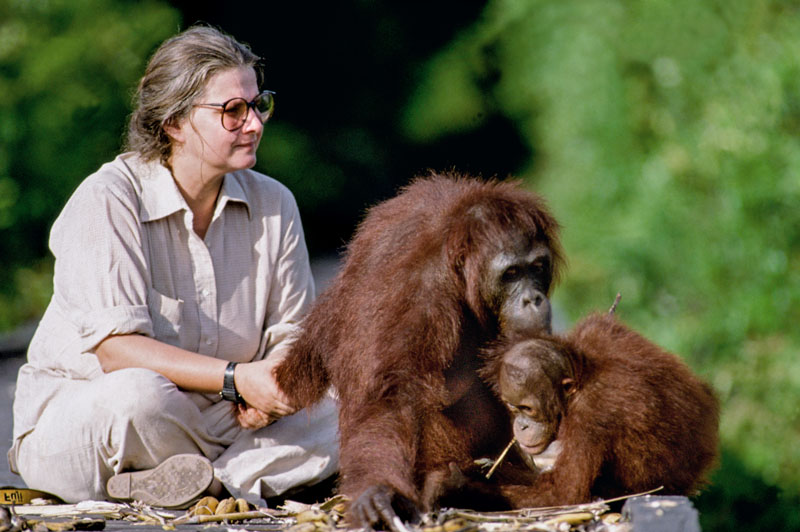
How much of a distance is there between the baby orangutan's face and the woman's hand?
0.91 metres

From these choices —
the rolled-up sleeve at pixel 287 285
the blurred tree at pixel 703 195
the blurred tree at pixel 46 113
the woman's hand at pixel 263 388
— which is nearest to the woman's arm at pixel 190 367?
the woman's hand at pixel 263 388

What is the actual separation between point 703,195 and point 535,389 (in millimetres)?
6590

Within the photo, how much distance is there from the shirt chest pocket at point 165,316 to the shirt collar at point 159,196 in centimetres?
32

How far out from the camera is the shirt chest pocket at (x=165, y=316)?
4586mm

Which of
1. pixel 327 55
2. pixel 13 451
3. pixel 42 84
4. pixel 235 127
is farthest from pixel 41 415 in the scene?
pixel 327 55

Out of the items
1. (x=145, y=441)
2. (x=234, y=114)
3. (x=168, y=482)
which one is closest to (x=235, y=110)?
(x=234, y=114)

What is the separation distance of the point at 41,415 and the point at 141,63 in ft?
32.5

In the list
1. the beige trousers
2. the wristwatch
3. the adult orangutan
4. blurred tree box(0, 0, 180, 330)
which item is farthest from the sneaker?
blurred tree box(0, 0, 180, 330)

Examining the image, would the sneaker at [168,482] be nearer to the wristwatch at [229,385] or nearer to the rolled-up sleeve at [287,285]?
the wristwatch at [229,385]

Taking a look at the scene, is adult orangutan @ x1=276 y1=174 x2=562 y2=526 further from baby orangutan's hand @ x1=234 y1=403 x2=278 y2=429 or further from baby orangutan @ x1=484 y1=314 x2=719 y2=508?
baby orangutan's hand @ x1=234 y1=403 x2=278 y2=429

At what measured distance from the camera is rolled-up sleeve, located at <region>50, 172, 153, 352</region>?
4.33 meters

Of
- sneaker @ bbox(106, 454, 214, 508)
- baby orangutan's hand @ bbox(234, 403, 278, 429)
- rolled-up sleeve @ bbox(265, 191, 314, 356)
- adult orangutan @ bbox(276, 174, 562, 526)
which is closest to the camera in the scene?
adult orangutan @ bbox(276, 174, 562, 526)

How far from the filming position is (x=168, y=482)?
13.9ft

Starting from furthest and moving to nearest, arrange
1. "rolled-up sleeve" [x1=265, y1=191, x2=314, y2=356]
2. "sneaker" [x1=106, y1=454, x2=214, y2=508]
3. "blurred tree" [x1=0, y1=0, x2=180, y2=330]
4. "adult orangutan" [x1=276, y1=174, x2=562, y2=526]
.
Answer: "blurred tree" [x1=0, y1=0, x2=180, y2=330] < "rolled-up sleeve" [x1=265, y1=191, x2=314, y2=356] < "sneaker" [x1=106, y1=454, x2=214, y2=508] < "adult orangutan" [x1=276, y1=174, x2=562, y2=526]
